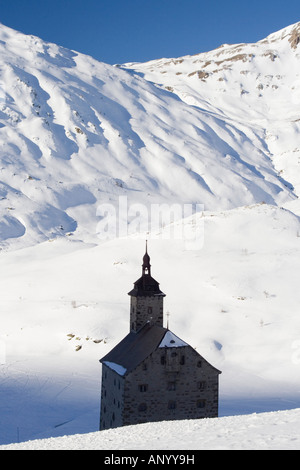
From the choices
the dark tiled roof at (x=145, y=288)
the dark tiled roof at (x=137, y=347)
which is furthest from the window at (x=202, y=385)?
the dark tiled roof at (x=145, y=288)

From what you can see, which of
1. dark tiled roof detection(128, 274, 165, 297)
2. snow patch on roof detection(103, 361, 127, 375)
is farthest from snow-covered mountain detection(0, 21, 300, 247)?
snow patch on roof detection(103, 361, 127, 375)

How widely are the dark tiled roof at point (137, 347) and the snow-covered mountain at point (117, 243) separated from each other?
5.08 metres

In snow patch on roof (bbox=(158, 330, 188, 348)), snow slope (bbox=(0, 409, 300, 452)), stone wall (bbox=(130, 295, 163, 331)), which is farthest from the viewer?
stone wall (bbox=(130, 295, 163, 331))

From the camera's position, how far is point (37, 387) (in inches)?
1891

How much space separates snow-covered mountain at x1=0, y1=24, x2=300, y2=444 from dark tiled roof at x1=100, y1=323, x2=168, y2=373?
200 inches

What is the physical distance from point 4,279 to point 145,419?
4365 cm

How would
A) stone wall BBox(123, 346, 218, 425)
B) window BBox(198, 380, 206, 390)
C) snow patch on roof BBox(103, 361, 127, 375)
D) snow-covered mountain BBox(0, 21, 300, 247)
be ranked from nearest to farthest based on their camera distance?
1. stone wall BBox(123, 346, 218, 425)
2. snow patch on roof BBox(103, 361, 127, 375)
3. window BBox(198, 380, 206, 390)
4. snow-covered mountain BBox(0, 21, 300, 247)

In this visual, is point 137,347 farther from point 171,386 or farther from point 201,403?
point 201,403

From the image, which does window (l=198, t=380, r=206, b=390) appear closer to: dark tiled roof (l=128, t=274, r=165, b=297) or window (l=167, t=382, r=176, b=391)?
window (l=167, t=382, r=176, b=391)

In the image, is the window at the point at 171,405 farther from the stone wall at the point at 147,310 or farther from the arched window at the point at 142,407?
the stone wall at the point at 147,310

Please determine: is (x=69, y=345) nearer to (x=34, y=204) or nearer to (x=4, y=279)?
(x=4, y=279)

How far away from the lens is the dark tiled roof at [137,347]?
37.4 metres

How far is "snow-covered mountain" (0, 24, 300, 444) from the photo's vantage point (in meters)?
51.2

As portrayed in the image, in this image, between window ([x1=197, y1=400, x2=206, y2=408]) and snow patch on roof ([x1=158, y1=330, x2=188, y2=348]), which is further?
window ([x1=197, y1=400, x2=206, y2=408])
